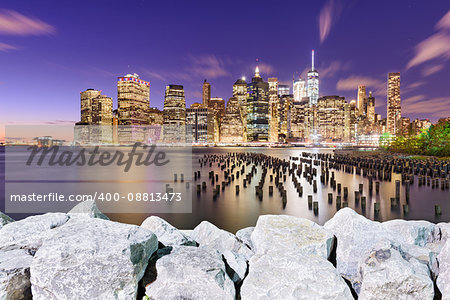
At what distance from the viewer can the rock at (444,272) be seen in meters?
3.89

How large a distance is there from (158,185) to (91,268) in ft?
64.7

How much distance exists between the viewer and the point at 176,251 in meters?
4.14

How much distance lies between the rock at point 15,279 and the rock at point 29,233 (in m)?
0.53

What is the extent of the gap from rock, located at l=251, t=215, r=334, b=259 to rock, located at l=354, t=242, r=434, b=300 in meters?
0.79

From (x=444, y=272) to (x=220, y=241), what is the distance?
365 centimetres

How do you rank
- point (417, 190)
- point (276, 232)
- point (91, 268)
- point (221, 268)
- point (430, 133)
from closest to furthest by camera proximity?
point (91, 268) → point (221, 268) → point (276, 232) → point (417, 190) → point (430, 133)

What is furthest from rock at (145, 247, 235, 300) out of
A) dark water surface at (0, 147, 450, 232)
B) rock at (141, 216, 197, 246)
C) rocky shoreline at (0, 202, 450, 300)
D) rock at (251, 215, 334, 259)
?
dark water surface at (0, 147, 450, 232)

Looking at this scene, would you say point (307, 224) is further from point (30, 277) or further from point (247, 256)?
point (30, 277)

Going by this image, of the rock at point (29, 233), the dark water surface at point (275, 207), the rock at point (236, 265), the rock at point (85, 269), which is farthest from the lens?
the dark water surface at point (275, 207)

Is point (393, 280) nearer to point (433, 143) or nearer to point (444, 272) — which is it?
point (444, 272)

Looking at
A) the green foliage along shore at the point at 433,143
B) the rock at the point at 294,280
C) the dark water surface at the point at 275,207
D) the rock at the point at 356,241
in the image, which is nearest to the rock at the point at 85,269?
the rock at the point at 294,280

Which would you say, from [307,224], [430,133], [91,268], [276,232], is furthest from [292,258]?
[430,133]

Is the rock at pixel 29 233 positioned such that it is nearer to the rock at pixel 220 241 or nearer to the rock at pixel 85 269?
the rock at pixel 85 269

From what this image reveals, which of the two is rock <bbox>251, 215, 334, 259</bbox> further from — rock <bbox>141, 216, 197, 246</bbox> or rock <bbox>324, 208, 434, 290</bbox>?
rock <bbox>141, 216, 197, 246</bbox>
